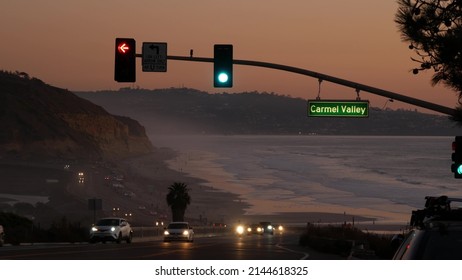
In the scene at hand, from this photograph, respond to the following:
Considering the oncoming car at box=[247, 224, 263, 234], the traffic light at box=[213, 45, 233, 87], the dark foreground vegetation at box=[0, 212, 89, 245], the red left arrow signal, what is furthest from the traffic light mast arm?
the oncoming car at box=[247, 224, 263, 234]

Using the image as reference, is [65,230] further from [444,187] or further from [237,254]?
[444,187]

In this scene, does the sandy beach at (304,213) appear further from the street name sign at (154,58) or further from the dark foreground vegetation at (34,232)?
the street name sign at (154,58)

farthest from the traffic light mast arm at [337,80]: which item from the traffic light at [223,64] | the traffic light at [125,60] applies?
the traffic light at [125,60]

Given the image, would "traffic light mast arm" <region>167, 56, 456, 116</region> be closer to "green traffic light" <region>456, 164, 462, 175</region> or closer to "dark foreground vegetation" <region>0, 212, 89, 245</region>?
"green traffic light" <region>456, 164, 462, 175</region>

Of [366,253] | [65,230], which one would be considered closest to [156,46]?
[366,253]

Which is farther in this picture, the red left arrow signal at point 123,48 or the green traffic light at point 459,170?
the green traffic light at point 459,170

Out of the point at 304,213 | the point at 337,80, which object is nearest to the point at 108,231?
the point at 337,80

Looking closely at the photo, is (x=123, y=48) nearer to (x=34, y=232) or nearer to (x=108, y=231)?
(x=108, y=231)
